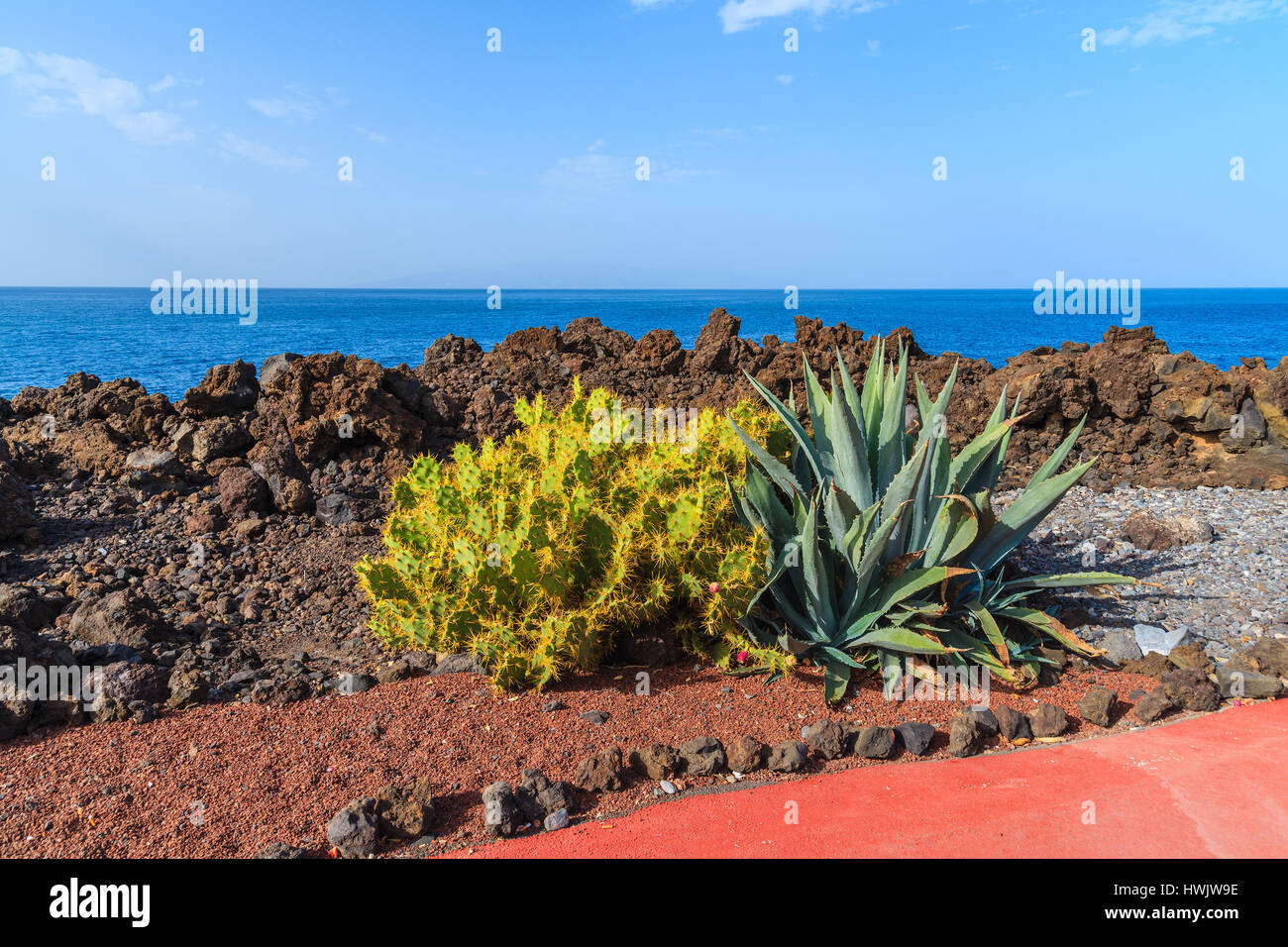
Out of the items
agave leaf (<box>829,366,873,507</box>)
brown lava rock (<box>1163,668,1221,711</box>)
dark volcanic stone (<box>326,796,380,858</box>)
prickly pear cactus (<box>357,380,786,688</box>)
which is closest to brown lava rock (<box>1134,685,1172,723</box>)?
brown lava rock (<box>1163,668,1221,711</box>)

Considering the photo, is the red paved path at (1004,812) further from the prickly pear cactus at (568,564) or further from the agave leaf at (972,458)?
the agave leaf at (972,458)

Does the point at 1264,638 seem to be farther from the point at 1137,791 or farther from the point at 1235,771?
the point at 1137,791

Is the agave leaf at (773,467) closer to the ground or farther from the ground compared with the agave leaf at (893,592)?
farther from the ground

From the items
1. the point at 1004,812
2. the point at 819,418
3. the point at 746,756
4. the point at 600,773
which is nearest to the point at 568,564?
the point at 600,773

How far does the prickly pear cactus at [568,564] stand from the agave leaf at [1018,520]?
1.16 metres

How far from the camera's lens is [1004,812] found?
270 centimetres

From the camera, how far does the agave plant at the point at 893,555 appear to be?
3605mm

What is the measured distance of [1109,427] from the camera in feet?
26.3

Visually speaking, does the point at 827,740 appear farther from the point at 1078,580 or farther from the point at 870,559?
the point at 1078,580

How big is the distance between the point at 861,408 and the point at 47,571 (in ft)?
16.6

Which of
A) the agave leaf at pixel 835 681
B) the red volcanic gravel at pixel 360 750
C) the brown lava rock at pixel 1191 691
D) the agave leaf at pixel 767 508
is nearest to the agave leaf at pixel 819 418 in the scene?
the agave leaf at pixel 767 508

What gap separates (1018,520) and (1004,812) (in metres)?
1.69

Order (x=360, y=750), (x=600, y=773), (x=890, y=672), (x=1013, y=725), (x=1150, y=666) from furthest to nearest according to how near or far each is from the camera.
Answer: (x=1150, y=666) < (x=890, y=672) < (x=1013, y=725) < (x=360, y=750) < (x=600, y=773)

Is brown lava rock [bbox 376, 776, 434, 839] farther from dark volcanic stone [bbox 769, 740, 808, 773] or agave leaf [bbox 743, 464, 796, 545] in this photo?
agave leaf [bbox 743, 464, 796, 545]
